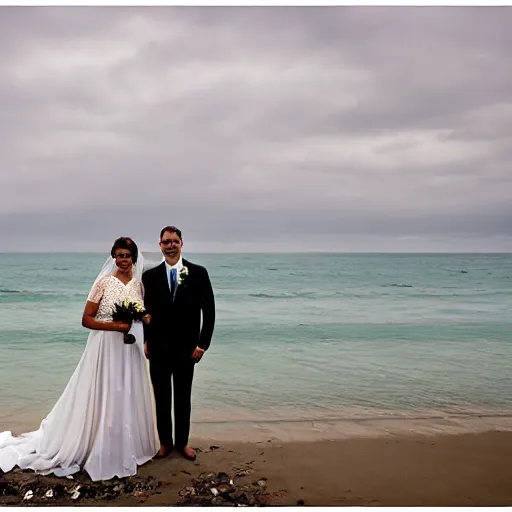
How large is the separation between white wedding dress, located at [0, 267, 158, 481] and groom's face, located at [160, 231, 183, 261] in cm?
27

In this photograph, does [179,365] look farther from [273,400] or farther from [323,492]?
[273,400]

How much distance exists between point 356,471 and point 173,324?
1521 mm

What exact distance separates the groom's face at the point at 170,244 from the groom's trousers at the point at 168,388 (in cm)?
66

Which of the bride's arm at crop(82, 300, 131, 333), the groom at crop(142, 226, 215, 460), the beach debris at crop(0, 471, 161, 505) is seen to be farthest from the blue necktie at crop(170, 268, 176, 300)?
the beach debris at crop(0, 471, 161, 505)

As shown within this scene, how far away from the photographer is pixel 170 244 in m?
3.52

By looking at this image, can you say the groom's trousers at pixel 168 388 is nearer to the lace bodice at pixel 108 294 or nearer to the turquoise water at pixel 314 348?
the lace bodice at pixel 108 294

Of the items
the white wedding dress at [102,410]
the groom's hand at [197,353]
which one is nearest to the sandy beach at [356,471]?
the white wedding dress at [102,410]

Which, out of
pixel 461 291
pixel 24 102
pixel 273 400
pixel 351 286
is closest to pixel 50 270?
pixel 351 286

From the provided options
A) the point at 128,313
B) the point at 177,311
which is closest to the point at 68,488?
the point at 128,313

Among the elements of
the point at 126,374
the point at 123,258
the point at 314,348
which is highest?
the point at 123,258

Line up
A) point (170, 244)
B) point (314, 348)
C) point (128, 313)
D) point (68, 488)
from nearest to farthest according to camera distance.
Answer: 1. point (68, 488)
2. point (128, 313)
3. point (170, 244)
4. point (314, 348)

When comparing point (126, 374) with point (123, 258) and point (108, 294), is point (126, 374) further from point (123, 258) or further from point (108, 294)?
point (123, 258)

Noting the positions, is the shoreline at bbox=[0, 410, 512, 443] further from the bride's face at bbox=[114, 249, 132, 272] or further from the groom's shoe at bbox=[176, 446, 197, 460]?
the bride's face at bbox=[114, 249, 132, 272]

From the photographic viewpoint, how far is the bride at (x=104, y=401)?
3.37 meters
